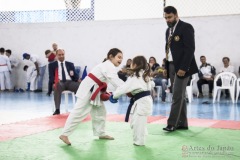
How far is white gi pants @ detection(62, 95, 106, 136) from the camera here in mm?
4941

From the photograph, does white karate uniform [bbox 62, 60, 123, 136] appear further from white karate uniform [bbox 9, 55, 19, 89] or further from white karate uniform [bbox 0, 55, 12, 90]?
white karate uniform [bbox 9, 55, 19, 89]

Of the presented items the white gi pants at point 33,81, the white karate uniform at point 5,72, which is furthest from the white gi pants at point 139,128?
the white karate uniform at point 5,72

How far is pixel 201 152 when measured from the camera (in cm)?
445

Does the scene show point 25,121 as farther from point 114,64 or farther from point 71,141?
point 114,64

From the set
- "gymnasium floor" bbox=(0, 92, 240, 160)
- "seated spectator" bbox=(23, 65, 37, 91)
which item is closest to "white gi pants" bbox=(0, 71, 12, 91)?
"seated spectator" bbox=(23, 65, 37, 91)

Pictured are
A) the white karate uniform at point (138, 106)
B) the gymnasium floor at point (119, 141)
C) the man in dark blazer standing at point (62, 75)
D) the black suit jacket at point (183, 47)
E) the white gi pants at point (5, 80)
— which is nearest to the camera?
the gymnasium floor at point (119, 141)

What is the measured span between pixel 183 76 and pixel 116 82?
1316 mm

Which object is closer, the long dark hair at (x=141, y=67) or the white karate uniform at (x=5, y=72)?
the long dark hair at (x=141, y=67)

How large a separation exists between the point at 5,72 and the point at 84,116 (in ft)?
36.7

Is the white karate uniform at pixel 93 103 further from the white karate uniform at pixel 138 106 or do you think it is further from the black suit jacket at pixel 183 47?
the black suit jacket at pixel 183 47

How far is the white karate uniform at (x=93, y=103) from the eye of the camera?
4945mm

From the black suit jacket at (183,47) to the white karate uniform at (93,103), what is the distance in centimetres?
123

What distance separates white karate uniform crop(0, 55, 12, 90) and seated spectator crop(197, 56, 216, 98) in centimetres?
770

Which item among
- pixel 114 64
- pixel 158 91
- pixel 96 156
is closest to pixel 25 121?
pixel 114 64
